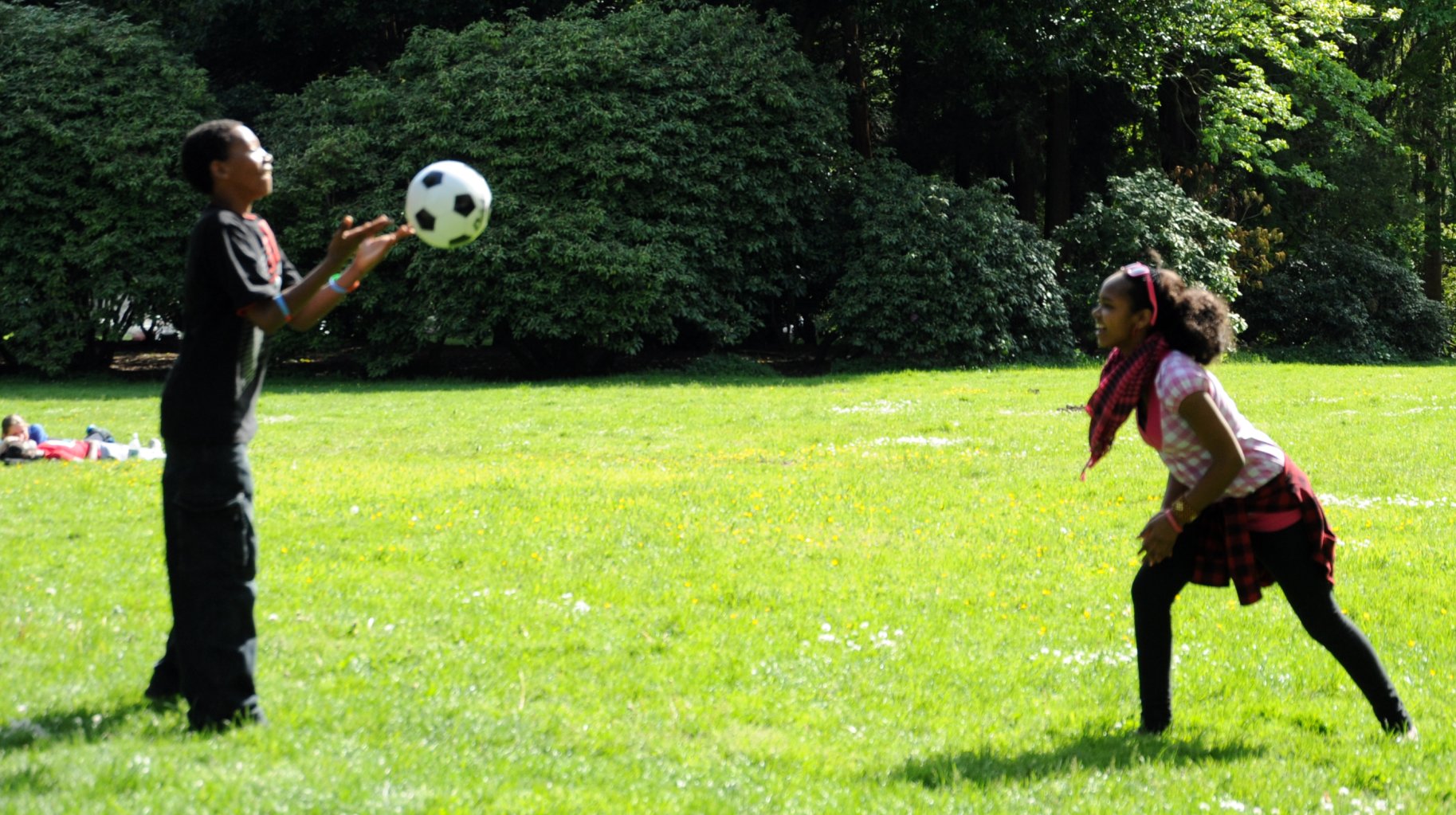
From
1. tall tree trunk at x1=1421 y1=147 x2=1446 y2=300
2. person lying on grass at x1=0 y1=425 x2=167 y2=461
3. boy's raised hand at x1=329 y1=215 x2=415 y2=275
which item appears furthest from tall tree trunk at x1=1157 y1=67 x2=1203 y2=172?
boy's raised hand at x1=329 y1=215 x2=415 y2=275

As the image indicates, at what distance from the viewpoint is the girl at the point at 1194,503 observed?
16.6 feet

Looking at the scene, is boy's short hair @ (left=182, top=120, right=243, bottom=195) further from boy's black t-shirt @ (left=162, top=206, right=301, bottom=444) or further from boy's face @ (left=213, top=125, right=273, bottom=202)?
boy's black t-shirt @ (left=162, top=206, right=301, bottom=444)

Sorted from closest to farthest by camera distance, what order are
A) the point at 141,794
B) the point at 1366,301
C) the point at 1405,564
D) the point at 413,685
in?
the point at 141,794 < the point at 413,685 < the point at 1405,564 < the point at 1366,301

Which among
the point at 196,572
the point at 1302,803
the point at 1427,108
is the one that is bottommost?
the point at 1302,803

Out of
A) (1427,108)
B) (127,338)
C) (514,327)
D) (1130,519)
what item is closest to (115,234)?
(514,327)

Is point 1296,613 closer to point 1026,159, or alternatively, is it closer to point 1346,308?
point 1026,159

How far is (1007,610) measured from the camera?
24.7 feet

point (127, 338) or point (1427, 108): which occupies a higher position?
point (1427, 108)

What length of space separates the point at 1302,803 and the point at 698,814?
7.13 ft

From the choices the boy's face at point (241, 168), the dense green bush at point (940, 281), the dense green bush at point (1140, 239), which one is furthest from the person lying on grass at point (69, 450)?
the dense green bush at point (1140, 239)

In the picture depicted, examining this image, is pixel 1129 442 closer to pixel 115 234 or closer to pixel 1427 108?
pixel 115 234

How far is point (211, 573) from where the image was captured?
498 cm

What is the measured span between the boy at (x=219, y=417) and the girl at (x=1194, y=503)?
2929mm

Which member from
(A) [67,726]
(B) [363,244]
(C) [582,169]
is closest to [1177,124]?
(C) [582,169]
